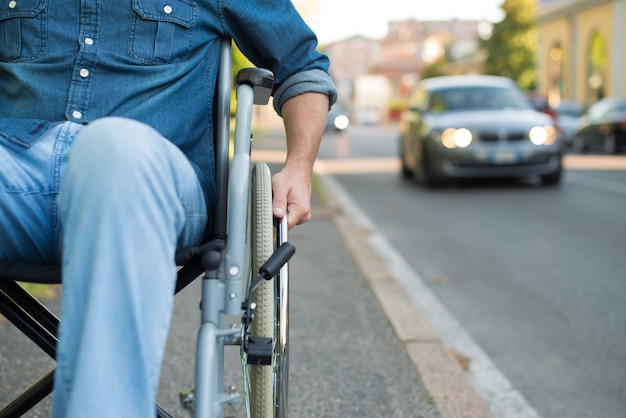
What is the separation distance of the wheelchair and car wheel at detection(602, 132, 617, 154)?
18.4m

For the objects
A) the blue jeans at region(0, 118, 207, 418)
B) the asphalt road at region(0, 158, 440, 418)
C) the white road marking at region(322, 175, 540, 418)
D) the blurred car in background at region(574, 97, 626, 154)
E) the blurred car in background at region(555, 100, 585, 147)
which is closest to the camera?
the blue jeans at region(0, 118, 207, 418)

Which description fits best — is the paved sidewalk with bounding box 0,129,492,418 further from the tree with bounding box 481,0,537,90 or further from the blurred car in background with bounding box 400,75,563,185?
the tree with bounding box 481,0,537,90

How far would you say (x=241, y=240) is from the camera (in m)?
1.62

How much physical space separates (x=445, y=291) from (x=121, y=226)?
3.96 meters

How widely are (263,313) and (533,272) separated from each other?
13.7 feet

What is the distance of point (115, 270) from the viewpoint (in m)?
1.34

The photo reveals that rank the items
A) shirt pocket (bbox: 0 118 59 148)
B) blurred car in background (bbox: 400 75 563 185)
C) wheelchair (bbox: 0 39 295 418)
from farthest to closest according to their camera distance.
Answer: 1. blurred car in background (bbox: 400 75 563 185)
2. shirt pocket (bbox: 0 118 59 148)
3. wheelchair (bbox: 0 39 295 418)

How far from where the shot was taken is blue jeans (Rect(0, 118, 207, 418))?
4.33 ft

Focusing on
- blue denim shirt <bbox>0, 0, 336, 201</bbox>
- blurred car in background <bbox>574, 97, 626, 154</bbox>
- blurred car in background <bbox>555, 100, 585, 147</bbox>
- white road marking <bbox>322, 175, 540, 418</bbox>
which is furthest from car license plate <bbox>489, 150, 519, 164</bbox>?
blurred car in background <bbox>555, 100, 585, 147</bbox>

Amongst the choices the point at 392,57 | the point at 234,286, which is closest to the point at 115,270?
the point at 234,286

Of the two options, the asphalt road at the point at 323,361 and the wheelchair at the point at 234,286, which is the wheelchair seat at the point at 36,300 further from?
the asphalt road at the point at 323,361

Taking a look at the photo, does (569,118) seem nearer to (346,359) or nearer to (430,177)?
(430,177)

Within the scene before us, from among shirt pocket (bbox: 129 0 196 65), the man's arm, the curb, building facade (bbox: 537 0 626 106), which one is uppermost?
building facade (bbox: 537 0 626 106)

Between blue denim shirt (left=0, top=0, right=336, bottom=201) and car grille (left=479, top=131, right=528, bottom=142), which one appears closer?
blue denim shirt (left=0, top=0, right=336, bottom=201)
